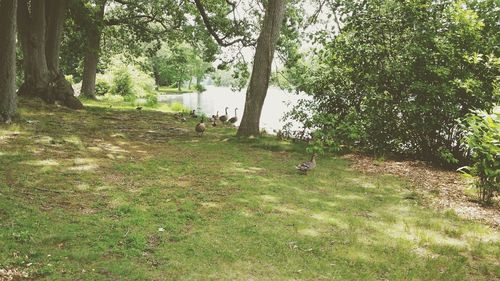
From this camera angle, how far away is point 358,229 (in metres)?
6.90

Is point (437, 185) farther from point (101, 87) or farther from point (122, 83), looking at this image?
point (101, 87)

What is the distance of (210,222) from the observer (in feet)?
22.4

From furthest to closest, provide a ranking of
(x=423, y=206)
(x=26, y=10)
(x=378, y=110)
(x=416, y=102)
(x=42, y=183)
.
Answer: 1. (x=26, y=10)
2. (x=378, y=110)
3. (x=416, y=102)
4. (x=423, y=206)
5. (x=42, y=183)

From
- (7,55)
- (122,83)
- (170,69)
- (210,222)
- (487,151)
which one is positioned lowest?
(210,222)

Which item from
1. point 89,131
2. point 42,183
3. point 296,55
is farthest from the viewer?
point 296,55

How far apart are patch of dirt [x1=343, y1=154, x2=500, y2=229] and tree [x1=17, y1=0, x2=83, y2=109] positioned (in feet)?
42.9

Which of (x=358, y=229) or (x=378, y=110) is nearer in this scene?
(x=358, y=229)

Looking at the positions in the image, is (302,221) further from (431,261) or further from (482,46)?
(482,46)

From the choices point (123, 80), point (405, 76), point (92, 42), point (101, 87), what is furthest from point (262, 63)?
point (101, 87)

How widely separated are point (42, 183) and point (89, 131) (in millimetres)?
6279

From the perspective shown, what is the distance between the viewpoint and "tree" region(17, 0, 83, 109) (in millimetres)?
16797

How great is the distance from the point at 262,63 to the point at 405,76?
16.1 feet

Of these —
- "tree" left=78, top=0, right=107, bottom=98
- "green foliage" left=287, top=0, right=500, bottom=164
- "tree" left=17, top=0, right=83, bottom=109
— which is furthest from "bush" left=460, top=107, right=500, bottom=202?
"tree" left=78, top=0, right=107, bottom=98

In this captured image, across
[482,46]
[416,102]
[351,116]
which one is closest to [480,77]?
[482,46]
